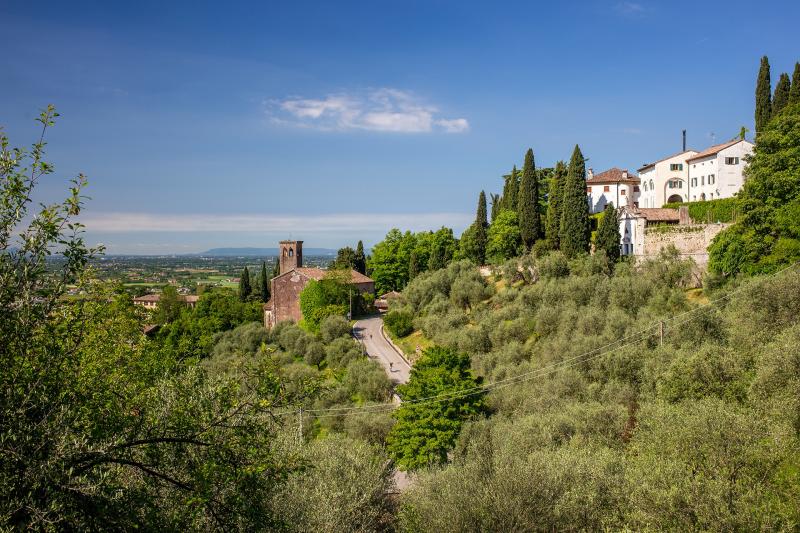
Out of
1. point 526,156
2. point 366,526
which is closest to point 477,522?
point 366,526

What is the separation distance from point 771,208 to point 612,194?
33.0m

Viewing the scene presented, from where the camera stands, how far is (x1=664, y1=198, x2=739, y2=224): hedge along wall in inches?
1567

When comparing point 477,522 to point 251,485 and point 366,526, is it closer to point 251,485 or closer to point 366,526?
point 366,526

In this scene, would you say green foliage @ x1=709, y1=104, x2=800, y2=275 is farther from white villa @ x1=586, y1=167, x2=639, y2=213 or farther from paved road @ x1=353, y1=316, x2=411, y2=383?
white villa @ x1=586, y1=167, x2=639, y2=213

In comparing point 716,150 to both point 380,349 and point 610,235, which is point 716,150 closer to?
point 610,235

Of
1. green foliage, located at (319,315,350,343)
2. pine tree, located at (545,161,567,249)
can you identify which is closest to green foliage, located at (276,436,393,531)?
green foliage, located at (319,315,350,343)

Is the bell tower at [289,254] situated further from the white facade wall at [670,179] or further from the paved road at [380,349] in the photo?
the white facade wall at [670,179]

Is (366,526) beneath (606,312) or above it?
beneath

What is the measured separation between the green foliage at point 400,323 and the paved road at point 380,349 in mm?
1442

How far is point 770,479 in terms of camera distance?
14078 millimetres

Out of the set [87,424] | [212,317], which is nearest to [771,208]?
[87,424]

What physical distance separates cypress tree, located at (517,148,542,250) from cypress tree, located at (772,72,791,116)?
19.8m

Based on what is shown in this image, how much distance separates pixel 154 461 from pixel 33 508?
218 centimetres

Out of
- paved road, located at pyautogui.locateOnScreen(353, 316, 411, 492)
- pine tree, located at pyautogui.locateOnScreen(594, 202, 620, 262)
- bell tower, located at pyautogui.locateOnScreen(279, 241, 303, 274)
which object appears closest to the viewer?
pine tree, located at pyautogui.locateOnScreen(594, 202, 620, 262)
